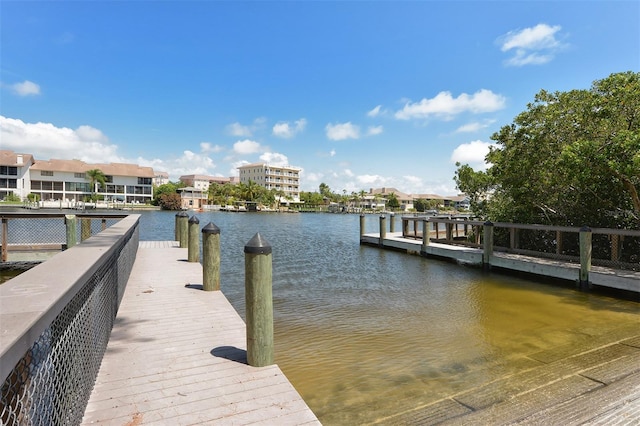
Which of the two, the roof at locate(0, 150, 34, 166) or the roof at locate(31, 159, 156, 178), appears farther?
the roof at locate(31, 159, 156, 178)

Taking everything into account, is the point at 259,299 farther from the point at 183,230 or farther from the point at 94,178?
the point at 94,178

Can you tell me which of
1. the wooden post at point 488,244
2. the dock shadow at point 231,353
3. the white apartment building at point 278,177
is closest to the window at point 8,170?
the white apartment building at point 278,177

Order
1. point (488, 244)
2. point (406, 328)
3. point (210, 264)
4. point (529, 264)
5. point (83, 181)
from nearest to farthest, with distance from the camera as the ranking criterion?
point (210, 264) < point (406, 328) < point (529, 264) < point (488, 244) < point (83, 181)

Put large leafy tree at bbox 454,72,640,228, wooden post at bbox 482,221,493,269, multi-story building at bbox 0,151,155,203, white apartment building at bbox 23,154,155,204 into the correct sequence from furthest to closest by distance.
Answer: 1. white apartment building at bbox 23,154,155,204
2. multi-story building at bbox 0,151,155,203
3. wooden post at bbox 482,221,493,269
4. large leafy tree at bbox 454,72,640,228

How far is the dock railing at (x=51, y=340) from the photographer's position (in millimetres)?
1609

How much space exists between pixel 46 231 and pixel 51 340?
1305cm

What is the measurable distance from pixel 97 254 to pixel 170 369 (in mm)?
1348

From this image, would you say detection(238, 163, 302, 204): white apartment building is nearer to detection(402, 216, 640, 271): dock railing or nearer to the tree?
the tree

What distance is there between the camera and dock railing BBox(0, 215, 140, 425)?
1609mm

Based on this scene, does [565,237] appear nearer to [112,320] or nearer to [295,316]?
[295,316]

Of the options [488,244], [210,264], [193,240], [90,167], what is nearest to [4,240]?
[193,240]

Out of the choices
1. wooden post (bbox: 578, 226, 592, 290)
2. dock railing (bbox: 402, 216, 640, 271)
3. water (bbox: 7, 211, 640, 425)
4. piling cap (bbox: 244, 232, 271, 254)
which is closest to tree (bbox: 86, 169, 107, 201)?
water (bbox: 7, 211, 640, 425)

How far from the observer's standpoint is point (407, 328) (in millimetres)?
7461

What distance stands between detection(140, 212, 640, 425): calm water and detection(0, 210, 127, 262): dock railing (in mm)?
4591
